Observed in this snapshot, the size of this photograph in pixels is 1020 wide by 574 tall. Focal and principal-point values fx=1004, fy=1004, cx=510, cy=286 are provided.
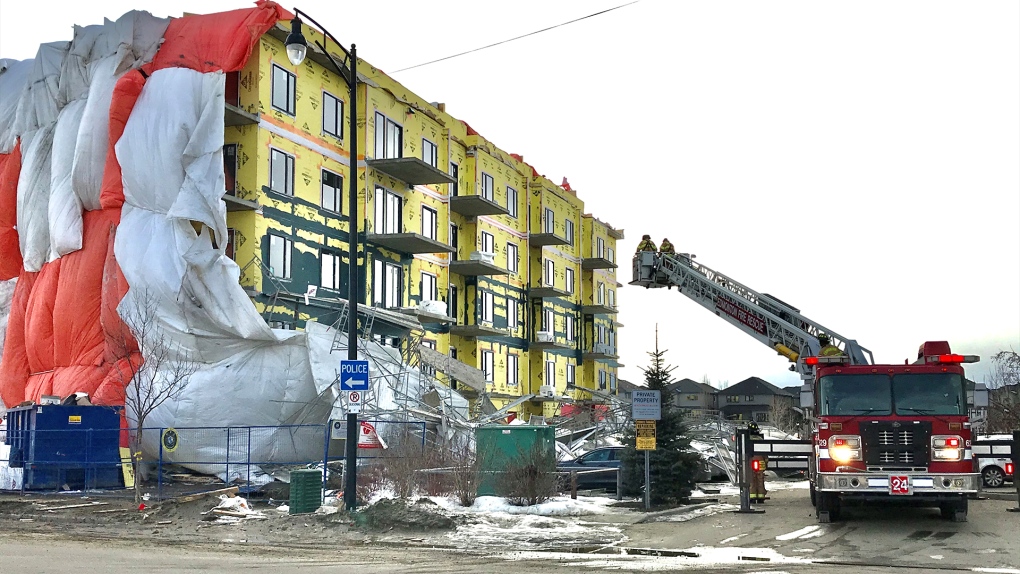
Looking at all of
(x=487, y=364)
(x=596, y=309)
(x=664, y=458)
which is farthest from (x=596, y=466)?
(x=596, y=309)

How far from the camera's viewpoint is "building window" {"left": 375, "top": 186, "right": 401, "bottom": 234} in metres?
35.2

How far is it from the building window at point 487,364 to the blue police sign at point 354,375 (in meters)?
25.8

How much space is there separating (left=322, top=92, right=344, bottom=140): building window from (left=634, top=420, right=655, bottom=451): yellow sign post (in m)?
16.9

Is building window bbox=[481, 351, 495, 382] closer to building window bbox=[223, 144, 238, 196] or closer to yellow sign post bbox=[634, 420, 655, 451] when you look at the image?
building window bbox=[223, 144, 238, 196]

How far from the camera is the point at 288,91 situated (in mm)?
31141

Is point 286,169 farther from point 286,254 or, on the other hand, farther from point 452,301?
point 452,301

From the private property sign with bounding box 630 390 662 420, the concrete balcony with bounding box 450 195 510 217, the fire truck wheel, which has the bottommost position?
the fire truck wheel

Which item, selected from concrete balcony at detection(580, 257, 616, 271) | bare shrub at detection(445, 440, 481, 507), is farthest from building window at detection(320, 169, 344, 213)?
concrete balcony at detection(580, 257, 616, 271)

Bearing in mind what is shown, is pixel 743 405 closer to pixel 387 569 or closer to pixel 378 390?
pixel 378 390

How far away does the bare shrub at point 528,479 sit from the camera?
20.0 m

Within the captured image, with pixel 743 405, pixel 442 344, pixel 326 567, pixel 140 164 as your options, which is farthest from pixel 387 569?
pixel 743 405

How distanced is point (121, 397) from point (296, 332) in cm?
493

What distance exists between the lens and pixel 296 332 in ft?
91.1

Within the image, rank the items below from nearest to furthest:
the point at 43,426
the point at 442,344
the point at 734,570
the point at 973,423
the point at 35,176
Answer: the point at 734,570 → the point at 973,423 → the point at 43,426 → the point at 35,176 → the point at 442,344
